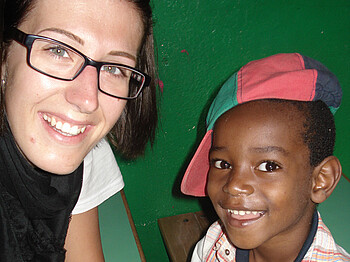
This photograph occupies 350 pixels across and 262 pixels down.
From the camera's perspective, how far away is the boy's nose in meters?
0.89

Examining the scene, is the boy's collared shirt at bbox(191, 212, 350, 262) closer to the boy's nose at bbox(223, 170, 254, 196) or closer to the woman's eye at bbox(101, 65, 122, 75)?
the boy's nose at bbox(223, 170, 254, 196)

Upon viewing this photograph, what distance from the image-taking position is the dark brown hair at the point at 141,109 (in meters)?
0.87

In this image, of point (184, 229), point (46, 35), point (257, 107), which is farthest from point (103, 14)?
point (184, 229)

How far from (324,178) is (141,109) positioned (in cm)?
58

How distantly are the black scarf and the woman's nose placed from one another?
25cm

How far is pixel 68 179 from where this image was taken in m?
1.08

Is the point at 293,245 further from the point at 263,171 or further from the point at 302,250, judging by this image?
the point at 263,171

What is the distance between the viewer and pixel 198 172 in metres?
1.14

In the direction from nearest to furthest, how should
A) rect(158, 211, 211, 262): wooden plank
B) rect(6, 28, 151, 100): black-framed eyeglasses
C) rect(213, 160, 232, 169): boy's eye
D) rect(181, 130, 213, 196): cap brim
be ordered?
rect(6, 28, 151, 100): black-framed eyeglasses → rect(213, 160, 232, 169): boy's eye → rect(181, 130, 213, 196): cap brim → rect(158, 211, 211, 262): wooden plank

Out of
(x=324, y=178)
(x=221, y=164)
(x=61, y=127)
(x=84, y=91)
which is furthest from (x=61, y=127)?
(x=324, y=178)

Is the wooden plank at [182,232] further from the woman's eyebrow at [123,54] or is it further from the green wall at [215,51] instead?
the woman's eyebrow at [123,54]

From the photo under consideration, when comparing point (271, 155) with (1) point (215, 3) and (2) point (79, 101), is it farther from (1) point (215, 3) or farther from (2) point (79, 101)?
(1) point (215, 3)

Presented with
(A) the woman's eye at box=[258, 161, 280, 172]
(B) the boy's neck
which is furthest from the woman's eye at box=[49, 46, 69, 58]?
(B) the boy's neck

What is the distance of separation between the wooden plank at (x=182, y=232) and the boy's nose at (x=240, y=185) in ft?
3.00
